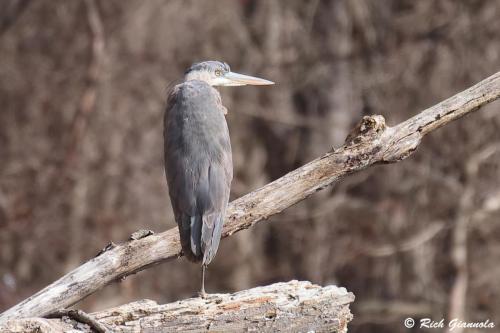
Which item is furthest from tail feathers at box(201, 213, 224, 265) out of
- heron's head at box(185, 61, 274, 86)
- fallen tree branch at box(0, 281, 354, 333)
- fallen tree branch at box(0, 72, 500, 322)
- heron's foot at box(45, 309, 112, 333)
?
heron's head at box(185, 61, 274, 86)

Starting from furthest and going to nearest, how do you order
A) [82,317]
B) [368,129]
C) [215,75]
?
[215,75] < [368,129] < [82,317]

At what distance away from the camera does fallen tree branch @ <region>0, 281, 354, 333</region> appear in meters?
5.05

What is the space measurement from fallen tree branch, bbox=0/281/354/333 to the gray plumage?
39 centimetres

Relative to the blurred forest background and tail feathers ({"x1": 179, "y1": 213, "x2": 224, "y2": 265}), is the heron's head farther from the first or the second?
the blurred forest background

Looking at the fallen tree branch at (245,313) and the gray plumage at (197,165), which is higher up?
the gray plumage at (197,165)

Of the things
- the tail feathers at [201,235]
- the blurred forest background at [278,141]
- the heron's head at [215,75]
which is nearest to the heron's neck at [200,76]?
the heron's head at [215,75]

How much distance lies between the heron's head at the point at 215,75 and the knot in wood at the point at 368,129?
1.95 meters

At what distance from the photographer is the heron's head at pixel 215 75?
7.27 meters

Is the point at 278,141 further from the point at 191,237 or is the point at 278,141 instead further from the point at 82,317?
the point at 82,317

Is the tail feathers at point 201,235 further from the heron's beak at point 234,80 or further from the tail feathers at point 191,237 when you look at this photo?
the heron's beak at point 234,80

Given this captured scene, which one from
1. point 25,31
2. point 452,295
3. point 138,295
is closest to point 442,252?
point 452,295

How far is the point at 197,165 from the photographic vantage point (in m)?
5.95

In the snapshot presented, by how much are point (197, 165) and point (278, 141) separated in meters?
9.21

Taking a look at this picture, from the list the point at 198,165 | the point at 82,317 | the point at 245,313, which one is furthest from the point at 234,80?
the point at 82,317
